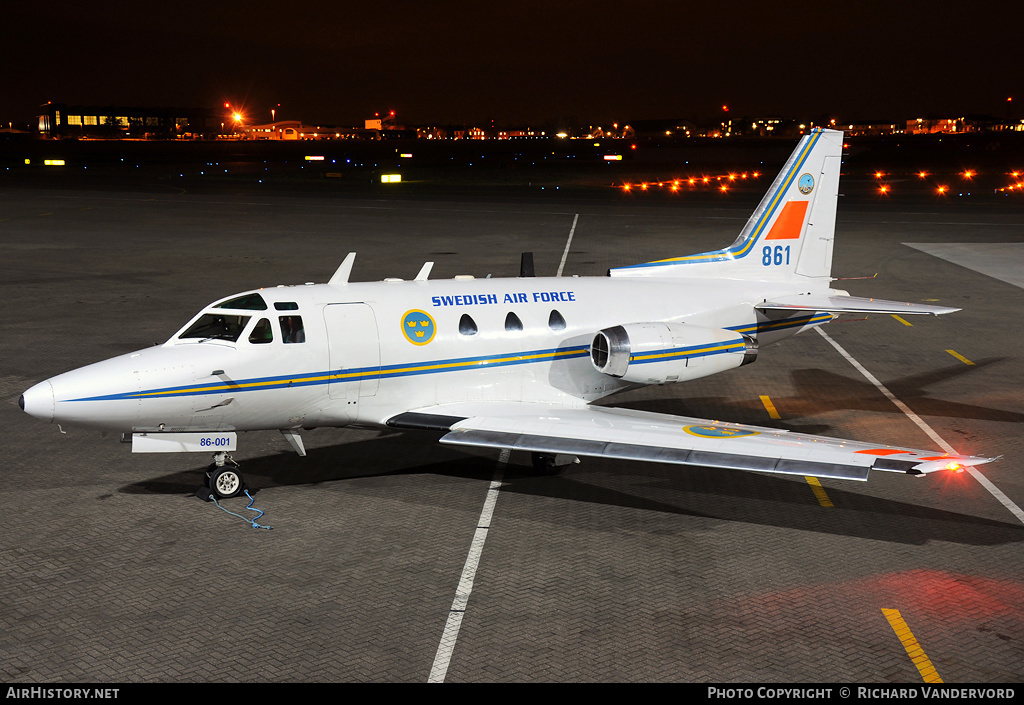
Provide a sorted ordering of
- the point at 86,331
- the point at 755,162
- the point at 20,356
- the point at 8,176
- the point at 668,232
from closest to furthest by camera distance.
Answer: the point at 20,356
the point at 86,331
the point at 668,232
the point at 8,176
the point at 755,162

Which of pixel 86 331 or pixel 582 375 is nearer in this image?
pixel 582 375

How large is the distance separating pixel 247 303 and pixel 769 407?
40.1 feet

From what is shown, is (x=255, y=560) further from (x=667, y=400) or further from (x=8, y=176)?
(x=8, y=176)

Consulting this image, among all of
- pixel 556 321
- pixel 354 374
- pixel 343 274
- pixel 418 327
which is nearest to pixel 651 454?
pixel 556 321

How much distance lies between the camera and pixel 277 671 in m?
10.5

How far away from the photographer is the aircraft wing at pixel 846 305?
1756 cm

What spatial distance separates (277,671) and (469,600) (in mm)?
2756

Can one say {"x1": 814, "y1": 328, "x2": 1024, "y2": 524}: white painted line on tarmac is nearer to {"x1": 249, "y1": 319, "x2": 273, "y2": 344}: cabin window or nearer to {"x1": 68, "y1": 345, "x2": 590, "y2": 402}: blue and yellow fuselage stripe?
{"x1": 68, "y1": 345, "x2": 590, "y2": 402}: blue and yellow fuselage stripe

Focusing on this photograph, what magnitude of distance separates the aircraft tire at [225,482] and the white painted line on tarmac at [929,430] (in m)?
12.7

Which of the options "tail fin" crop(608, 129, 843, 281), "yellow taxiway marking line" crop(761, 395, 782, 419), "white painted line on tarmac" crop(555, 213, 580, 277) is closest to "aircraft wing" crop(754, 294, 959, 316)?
"tail fin" crop(608, 129, 843, 281)

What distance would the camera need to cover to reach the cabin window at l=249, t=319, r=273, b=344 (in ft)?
50.1

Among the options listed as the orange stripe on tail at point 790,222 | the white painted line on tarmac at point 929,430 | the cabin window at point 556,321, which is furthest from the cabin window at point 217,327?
the white painted line on tarmac at point 929,430

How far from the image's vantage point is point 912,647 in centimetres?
1109
